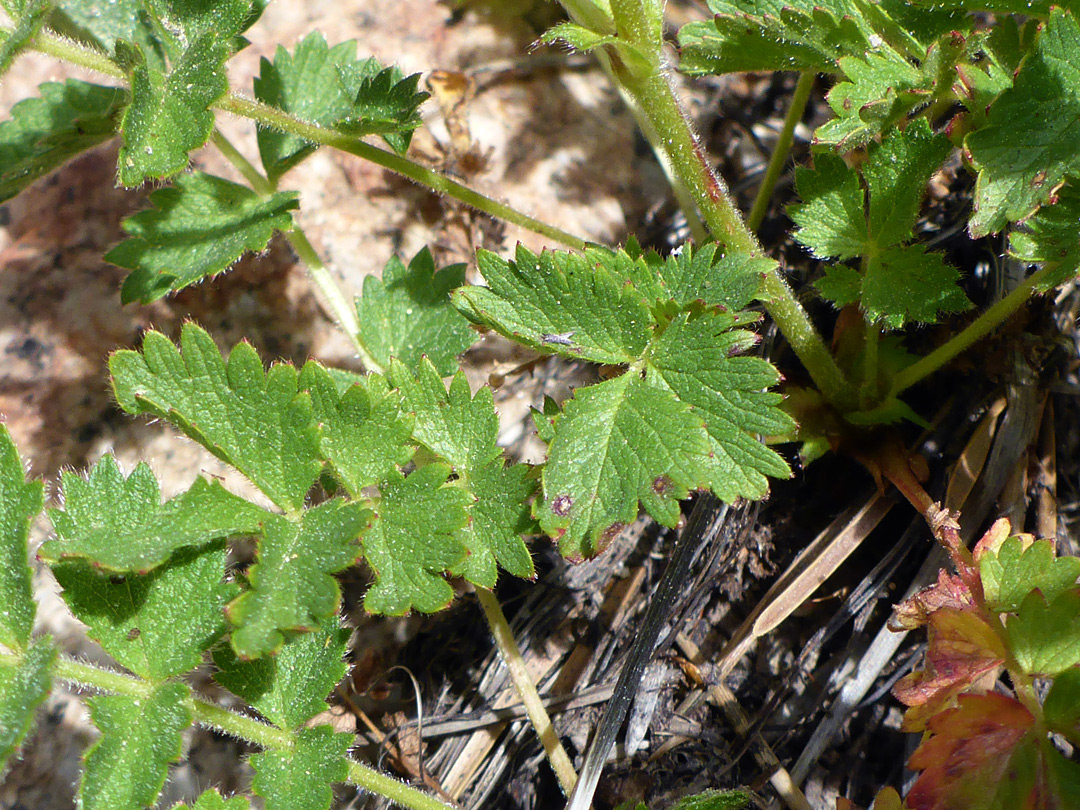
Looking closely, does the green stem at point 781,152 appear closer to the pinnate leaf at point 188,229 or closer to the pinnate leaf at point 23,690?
the pinnate leaf at point 188,229

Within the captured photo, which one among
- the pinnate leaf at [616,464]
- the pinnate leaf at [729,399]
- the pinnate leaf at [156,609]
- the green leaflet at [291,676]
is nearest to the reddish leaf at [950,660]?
the pinnate leaf at [729,399]

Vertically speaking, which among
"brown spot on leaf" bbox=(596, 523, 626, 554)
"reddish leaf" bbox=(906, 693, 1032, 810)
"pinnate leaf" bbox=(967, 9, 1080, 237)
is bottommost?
"reddish leaf" bbox=(906, 693, 1032, 810)

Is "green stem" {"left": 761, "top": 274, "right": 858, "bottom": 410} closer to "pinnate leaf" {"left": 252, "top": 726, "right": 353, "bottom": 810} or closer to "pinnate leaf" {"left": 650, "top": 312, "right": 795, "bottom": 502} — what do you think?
"pinnate leaf" {"left": 650, "top": 312, "right": 795, "bottom": 502}

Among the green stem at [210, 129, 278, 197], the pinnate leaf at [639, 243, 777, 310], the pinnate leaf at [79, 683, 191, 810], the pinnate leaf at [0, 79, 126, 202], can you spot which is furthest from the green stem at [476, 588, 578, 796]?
the pinnate leaf at [0, 79, 126, 202]

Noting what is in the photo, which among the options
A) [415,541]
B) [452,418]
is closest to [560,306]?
[452,418]

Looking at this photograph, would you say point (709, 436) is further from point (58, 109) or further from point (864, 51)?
point (58, 109)
